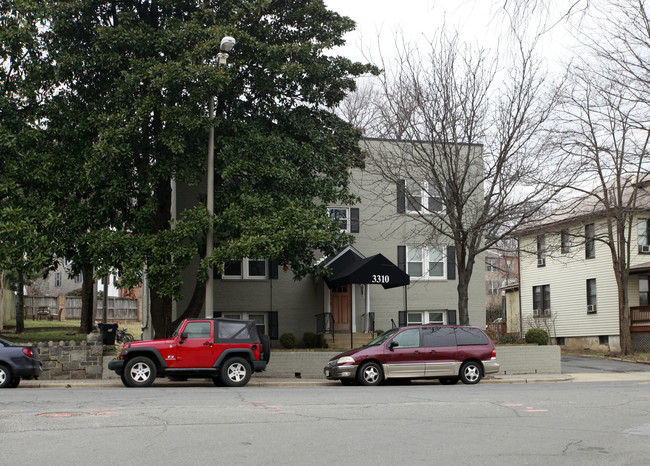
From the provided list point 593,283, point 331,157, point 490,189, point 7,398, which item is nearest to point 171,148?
point 331,157

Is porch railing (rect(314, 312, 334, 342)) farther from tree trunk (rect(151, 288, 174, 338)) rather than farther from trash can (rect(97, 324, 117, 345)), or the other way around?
trash can (rect(97, 324, 117, 345))

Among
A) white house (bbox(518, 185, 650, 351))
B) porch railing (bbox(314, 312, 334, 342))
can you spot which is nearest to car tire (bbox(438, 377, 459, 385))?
porch railing (bbox(314, 312, 334, 342))

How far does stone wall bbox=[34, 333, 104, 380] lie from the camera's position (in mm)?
21062

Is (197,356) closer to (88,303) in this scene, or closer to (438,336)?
(438,336)

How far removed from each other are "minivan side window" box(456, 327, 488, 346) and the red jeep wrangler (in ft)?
18.0

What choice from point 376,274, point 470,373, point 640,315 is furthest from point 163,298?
point 640,315

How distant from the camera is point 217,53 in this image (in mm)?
19906

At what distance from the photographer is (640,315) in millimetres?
36719

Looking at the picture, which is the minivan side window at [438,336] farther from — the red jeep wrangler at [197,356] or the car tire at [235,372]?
the car tire at [235,372]

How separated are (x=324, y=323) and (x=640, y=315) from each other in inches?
708

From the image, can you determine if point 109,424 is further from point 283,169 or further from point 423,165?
point 423,165

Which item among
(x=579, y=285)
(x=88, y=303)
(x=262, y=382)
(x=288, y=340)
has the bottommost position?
(x=262, y=382)

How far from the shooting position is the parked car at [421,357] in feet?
63.3

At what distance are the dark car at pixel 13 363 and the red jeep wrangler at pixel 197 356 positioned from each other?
197cm
